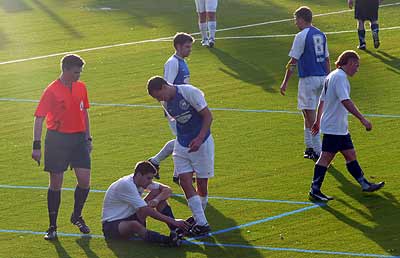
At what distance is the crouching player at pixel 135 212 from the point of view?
42.4 feet

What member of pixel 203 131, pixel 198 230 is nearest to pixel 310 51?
pixel 203 131

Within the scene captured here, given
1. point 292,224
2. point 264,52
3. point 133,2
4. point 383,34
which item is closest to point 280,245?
point 292,224

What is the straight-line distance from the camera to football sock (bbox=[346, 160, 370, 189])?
14.8 m

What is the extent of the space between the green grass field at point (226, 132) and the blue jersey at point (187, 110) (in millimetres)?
1296

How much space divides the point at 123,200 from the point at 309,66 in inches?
202

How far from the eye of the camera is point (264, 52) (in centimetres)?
2720

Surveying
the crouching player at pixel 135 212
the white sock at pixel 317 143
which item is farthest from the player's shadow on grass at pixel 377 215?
the crouching player at pixel 135 212

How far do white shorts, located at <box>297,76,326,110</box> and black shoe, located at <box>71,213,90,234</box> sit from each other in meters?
4.89

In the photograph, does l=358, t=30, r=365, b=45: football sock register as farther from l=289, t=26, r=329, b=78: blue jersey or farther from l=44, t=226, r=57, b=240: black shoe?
l=44, t=226, r=57, b=240: black shoe

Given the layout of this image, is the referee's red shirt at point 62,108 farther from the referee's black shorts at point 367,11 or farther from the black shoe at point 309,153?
the referee's black shorts at point 367,11

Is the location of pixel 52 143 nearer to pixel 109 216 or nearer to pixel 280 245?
pixel 109 216

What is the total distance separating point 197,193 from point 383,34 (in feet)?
52.6

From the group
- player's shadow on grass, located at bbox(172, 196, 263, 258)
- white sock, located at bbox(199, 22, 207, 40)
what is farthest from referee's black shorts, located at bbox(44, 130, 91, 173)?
white sock, located at bbox(199, 22, 207, 40)

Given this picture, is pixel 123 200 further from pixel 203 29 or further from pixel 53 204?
pixel 203 29
